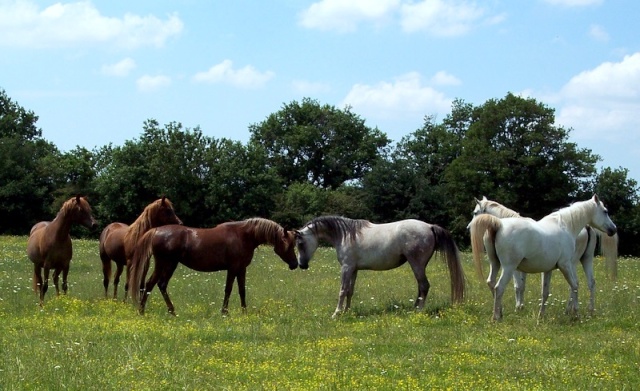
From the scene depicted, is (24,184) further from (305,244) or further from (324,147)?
(305,244)

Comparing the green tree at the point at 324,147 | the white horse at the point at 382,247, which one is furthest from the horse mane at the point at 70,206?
the green tree at the point at 324,147

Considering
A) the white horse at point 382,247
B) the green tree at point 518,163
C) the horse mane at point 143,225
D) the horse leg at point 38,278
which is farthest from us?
the green tree at point 518,163

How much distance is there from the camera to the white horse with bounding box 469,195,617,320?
12953 millimetres

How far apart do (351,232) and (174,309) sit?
3.76 metres

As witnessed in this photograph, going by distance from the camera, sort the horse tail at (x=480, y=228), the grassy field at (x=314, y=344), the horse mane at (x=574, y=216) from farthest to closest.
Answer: the horse mane at (x=574, y=216), the horse tail at (x=480, y=228), the grassy field at (x=314, y=344)

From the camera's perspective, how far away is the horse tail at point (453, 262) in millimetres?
14133

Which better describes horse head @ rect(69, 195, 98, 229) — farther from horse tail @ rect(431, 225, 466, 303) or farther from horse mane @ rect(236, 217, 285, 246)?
horse tail @ rect(431, 225, 466, 303)

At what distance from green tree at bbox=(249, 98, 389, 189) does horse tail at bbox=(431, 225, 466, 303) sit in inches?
2231

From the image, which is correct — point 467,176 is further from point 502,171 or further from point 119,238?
point 119,238

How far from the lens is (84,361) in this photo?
889cm

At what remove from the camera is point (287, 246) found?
1476 cm

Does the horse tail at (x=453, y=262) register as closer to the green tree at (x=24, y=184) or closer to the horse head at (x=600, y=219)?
the horse head at (x=600, y=219)

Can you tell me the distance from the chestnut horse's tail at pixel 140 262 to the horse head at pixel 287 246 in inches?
95.8

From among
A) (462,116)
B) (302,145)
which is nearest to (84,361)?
(302,145)
